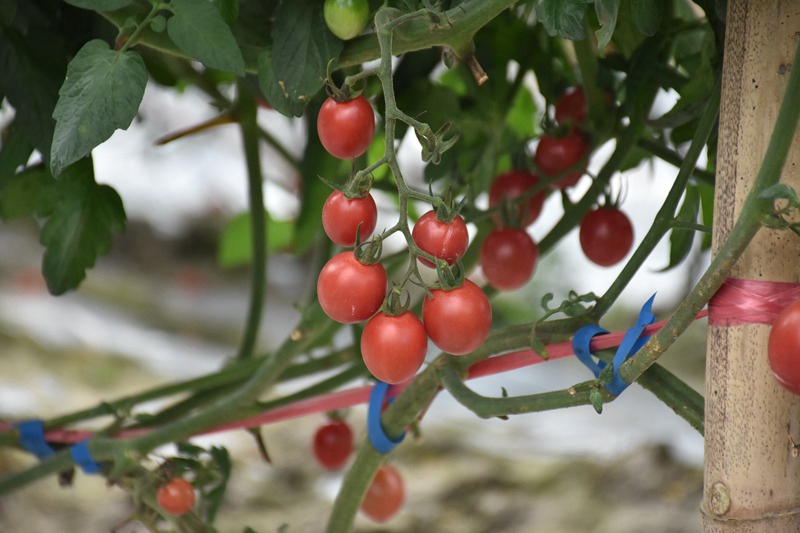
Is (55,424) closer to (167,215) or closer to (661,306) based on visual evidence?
(661,306)

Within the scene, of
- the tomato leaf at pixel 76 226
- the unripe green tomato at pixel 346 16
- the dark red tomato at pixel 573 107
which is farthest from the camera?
the dark red tomato at pixel 573 107

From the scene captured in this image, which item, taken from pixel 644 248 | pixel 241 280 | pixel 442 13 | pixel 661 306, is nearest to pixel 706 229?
pixel 644 248

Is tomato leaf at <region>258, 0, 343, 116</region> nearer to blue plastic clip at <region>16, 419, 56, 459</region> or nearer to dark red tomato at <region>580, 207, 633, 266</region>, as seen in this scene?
dark red tomato at <region>580, 207, 633, 266</region>

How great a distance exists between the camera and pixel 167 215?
10.1 ft

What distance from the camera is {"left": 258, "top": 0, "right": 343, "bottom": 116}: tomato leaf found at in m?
0.60

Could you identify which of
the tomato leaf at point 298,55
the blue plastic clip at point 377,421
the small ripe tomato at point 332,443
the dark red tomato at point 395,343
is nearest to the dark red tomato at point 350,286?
the dark red tomato at point 395,343

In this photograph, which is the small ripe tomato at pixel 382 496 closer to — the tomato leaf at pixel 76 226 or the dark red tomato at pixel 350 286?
the tomato leaf at pixel 76 226

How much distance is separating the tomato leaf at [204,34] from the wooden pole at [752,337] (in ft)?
1.01

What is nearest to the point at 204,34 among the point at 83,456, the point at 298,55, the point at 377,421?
the point at 298,55

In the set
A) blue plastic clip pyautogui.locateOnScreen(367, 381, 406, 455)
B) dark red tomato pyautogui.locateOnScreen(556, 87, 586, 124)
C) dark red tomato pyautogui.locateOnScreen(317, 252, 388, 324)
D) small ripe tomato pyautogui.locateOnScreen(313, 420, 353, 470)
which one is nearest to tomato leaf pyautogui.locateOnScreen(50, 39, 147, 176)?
dark red tomato pyautogui.locateOnScreen(317, 252, 388, 324)

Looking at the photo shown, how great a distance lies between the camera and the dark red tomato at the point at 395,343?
512 mm

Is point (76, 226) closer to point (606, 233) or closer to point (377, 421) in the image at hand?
point (377, 421)

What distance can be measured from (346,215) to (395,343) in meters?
0.08

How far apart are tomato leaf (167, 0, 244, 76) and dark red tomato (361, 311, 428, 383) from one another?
0.60ft
